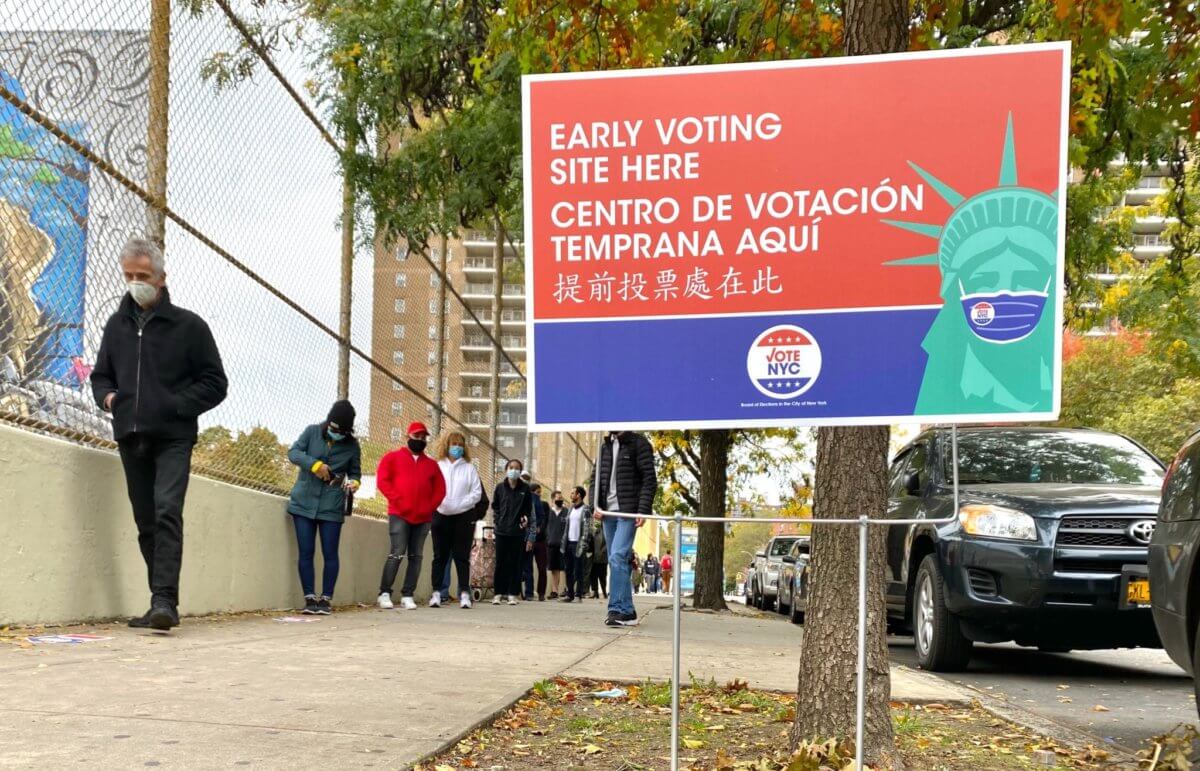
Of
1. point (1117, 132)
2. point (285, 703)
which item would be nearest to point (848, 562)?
point (285, 703)

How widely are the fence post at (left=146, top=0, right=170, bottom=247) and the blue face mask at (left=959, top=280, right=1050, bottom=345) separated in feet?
16.6

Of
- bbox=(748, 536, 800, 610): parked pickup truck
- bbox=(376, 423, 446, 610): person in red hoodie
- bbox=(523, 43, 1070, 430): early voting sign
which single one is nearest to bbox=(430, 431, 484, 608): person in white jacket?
bbox=(376, 423, 446, 610): person in red hoodie

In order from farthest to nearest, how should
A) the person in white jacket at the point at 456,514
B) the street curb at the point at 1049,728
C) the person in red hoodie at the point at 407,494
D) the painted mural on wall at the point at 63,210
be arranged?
1. the person in white jacket at the point at 456,514
2. the person in red hoodie at the point at 407,494
3. the painted mural on wall at the point at 63,210
4. the street curb at the point at 1049,728

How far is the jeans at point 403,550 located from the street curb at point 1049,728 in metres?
5.97

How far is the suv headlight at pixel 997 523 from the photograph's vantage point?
757 cm

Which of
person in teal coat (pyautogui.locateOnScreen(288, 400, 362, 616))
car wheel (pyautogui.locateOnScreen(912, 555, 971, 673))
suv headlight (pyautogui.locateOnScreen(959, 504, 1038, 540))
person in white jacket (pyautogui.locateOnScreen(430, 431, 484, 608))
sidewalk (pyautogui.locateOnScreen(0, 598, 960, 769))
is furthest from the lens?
person in white jacket (pyautogui.locateOnScreen(430, 431, 484, 608))

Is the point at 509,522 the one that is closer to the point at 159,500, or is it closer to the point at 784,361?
the point at 159,500

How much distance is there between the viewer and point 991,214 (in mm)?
3678

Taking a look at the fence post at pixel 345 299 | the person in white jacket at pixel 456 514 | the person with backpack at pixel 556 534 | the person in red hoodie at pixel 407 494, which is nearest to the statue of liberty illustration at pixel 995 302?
the fence post at pixel 345 299

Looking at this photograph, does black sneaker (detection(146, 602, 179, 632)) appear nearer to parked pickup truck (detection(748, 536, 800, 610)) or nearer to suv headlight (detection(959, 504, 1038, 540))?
suv headlight (detection(959, 504, 1038, 540))

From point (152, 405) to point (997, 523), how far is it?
4.87 meters

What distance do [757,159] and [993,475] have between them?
216 inches

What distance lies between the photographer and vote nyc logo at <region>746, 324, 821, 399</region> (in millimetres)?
3689

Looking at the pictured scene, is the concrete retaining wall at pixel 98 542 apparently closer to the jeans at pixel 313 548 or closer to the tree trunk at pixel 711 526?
the jeans at pixel 313 548
